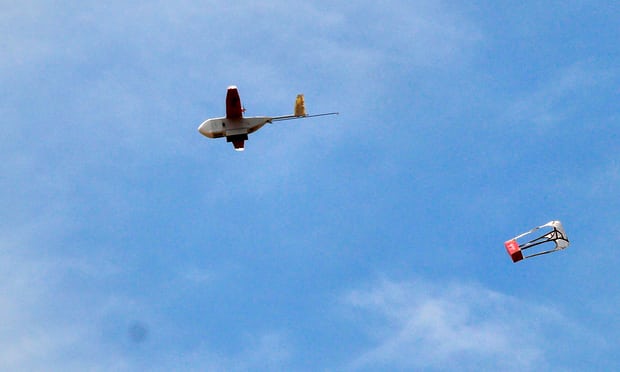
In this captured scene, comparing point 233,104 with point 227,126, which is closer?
point 233,104

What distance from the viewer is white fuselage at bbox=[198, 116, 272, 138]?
557 feet

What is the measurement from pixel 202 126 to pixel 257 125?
9.54 meters

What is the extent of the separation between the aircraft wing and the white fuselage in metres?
0.97

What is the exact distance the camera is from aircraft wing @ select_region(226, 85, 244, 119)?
16562 centimetres

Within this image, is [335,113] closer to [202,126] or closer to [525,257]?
[202,126]

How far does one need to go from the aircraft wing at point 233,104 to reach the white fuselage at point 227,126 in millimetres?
971

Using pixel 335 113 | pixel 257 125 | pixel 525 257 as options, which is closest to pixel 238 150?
pixel 257 125

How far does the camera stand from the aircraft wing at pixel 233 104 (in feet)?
543

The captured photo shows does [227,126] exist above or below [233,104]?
below

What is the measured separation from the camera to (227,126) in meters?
170

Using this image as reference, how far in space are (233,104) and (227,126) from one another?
463cm

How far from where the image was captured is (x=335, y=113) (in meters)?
151

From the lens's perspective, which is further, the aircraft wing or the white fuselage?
the white fuselage

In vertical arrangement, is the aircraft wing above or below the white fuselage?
above
